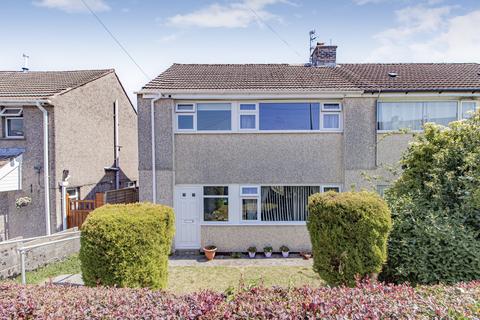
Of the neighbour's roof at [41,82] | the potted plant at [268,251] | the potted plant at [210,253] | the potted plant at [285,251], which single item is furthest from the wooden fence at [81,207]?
A: the potted plant at [285,251]

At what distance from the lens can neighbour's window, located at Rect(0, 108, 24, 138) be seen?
11242mm

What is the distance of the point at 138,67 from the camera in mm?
14086

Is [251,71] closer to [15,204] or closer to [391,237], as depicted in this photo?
[391,237]

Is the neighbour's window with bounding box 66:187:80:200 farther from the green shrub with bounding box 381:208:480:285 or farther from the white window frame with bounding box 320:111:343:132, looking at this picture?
the green shrub with bounding box 381:208:480:285

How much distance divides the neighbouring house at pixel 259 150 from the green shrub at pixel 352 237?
4.84 metres

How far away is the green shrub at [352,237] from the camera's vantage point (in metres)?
5.34

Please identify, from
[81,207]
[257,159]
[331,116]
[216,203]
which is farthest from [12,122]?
[331,116]

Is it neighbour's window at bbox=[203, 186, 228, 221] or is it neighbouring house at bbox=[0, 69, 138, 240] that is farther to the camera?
neighbouring house at bbox=[0, 69, 138, 240]

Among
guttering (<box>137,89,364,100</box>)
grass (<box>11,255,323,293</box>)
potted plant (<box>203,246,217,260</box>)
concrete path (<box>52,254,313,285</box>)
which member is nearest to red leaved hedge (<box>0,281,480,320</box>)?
grass (<box>11,255,323,293</box>)

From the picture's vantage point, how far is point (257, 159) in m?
10.5

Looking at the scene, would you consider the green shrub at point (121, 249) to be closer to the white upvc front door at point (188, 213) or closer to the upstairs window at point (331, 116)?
the white upvc front door at point (188, 213)

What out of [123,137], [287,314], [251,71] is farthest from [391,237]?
[123,137]

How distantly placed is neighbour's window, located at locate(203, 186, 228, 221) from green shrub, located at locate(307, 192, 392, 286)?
540 cm

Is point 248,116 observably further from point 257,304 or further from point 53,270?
point 53,270
